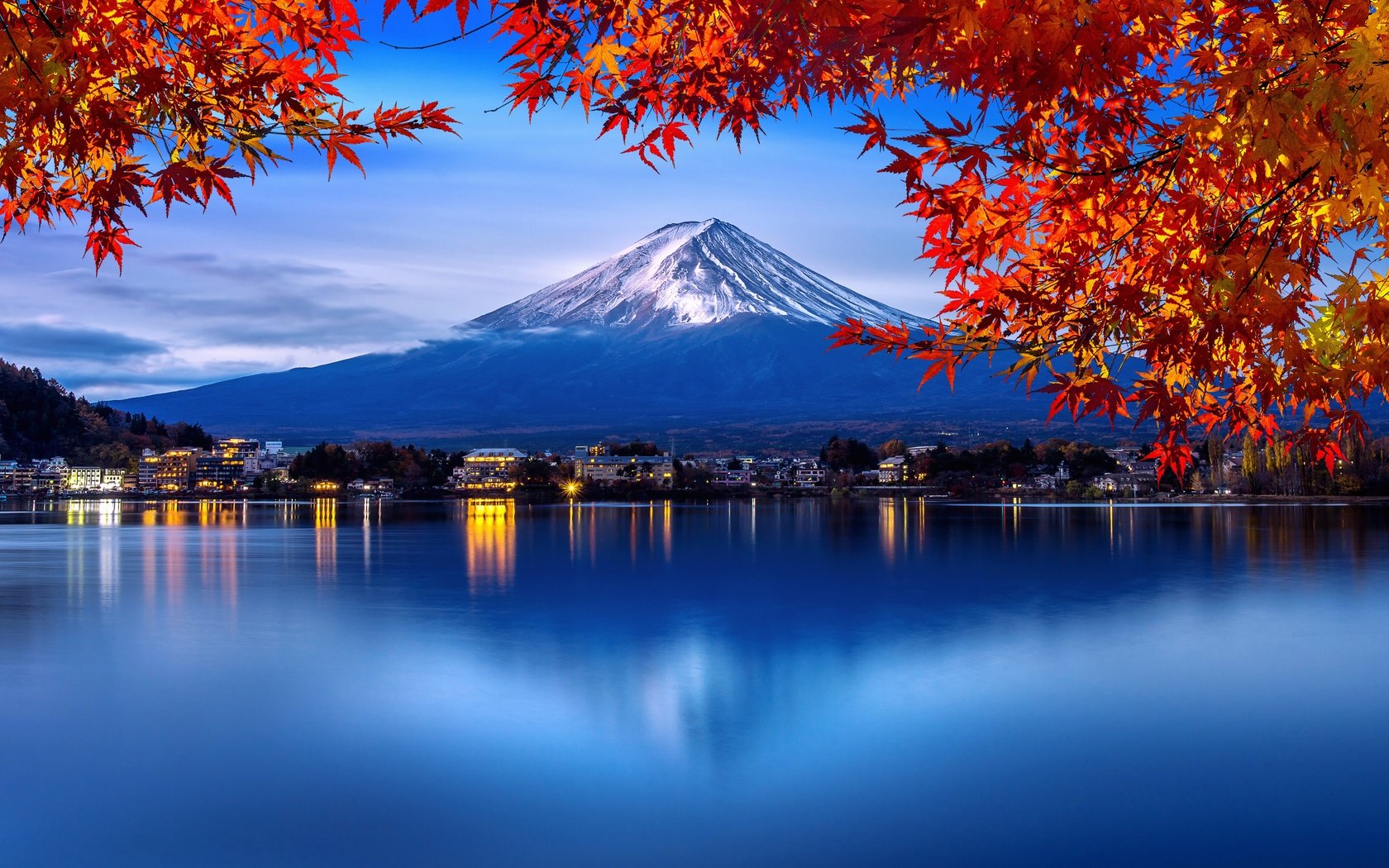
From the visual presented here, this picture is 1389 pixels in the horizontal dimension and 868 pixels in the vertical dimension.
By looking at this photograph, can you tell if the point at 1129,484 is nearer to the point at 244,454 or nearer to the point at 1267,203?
the point at 1267,203

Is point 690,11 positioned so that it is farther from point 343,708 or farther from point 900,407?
point 900,407

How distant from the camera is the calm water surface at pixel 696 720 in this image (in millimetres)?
6289

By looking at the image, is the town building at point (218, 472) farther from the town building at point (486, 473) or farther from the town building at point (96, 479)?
the town building at point (486, 473)

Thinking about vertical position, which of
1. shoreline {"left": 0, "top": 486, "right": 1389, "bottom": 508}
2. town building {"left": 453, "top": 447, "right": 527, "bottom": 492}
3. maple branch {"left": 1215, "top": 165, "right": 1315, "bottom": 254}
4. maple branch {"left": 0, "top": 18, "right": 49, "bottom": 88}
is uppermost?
maple branch {"left": 0, "top": 18, "right": 49, "bottom": 88}

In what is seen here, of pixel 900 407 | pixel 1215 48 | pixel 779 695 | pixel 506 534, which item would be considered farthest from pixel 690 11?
pixel 900 407

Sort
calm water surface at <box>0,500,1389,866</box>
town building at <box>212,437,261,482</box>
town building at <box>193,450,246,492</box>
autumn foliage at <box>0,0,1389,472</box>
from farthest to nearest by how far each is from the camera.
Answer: town building at <box>212,437,261,482</box> < town building at <box>193,450,246,492</box> < calm water surface at <box>0,500,1389,866</box> < autumn foliage at <box>0,0,1389,472</box>

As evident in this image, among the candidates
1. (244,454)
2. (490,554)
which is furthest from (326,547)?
(244,454)

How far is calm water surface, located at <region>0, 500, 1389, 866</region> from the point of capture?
20.6 feet

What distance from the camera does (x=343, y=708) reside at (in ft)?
32.4

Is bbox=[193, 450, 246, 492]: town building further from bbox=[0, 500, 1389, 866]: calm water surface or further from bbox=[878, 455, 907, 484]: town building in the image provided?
bbox=[0, 500, 1389, 866]: calm water surface

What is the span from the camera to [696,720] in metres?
9.52

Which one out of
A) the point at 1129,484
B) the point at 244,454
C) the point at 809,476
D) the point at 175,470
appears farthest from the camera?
the point at 244,454

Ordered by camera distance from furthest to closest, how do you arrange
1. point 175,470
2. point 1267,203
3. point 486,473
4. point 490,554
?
point 175,470, point 486,473, point 490,554, point 1267,203

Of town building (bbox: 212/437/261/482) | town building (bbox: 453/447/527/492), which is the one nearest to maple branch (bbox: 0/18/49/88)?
town building (bbox: 453/447/527/492)
